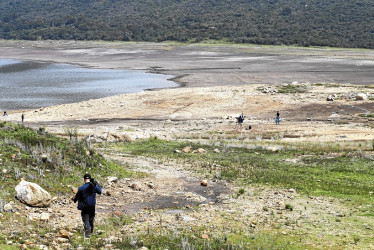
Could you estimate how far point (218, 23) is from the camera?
14525cm

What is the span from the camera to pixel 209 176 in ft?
63.4

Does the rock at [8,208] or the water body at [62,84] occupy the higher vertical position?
the rock at [8,208]

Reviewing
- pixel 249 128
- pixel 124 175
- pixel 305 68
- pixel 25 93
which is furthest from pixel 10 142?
pixel 305 68

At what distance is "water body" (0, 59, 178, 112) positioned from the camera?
58.1 m

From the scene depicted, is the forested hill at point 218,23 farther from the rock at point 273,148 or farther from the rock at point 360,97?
the rock at point 273,148

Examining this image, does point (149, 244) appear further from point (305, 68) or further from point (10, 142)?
point (305, 68)

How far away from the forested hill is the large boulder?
104550 mm

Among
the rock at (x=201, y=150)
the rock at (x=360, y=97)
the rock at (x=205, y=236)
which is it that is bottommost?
the rock at (x=360, y=97)

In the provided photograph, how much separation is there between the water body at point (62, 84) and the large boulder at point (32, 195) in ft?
138

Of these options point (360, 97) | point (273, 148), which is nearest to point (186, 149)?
point (273, 148)

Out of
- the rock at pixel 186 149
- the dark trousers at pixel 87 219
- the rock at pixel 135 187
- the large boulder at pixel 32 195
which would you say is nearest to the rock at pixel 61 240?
the dark trousers at pixel 87 219

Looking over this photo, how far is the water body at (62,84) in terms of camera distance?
2286 inches

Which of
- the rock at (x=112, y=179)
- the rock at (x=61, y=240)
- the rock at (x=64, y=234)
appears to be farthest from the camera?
the rock at (x=112, y=179)

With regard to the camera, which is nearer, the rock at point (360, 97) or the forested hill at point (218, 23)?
the rock at point (360, 97)
